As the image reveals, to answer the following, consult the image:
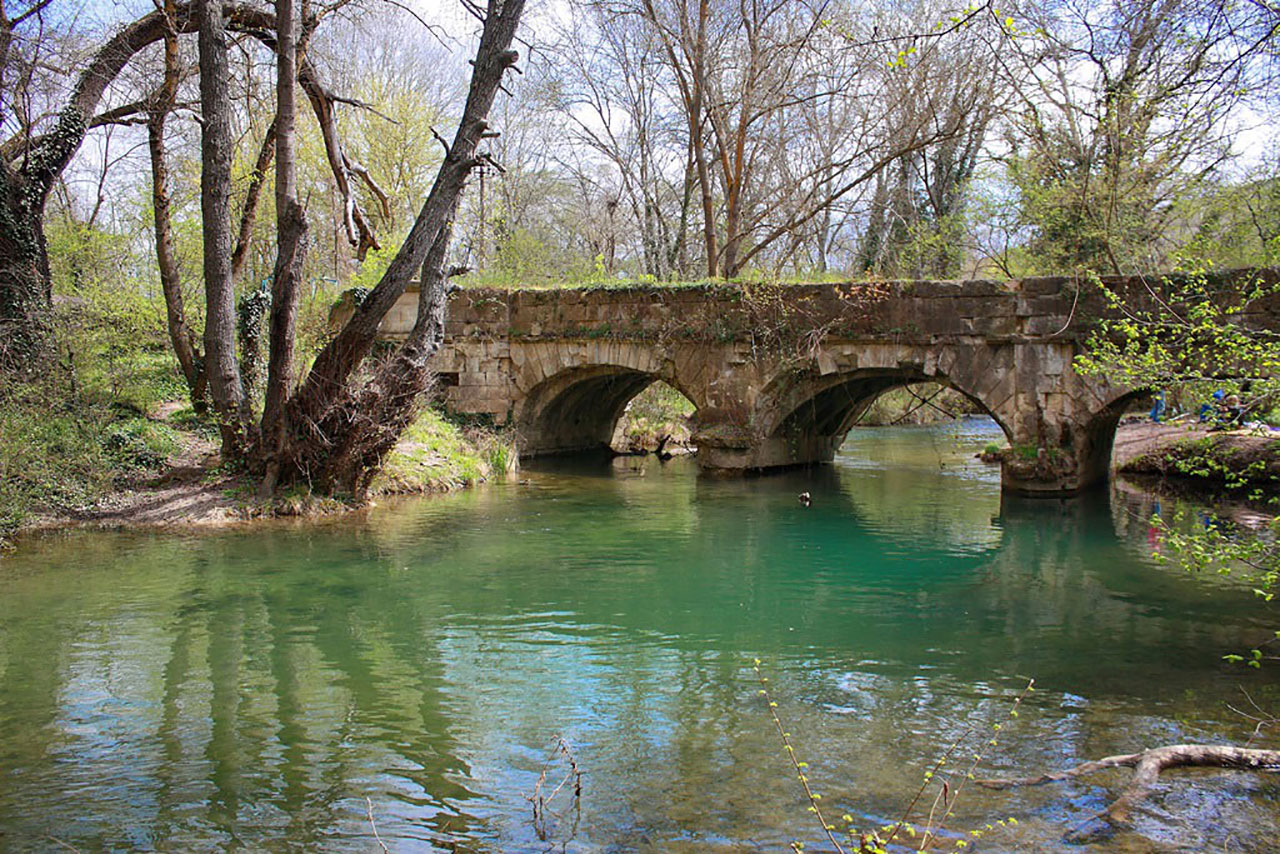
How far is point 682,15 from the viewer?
1691 cm

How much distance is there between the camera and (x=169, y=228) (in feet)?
42.6

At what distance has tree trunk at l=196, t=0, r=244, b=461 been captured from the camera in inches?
408

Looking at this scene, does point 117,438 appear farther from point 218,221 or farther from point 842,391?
point 842,391

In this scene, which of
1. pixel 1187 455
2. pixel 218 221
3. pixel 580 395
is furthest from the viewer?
pixel 580 395

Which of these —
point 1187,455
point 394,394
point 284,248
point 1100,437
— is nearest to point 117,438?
point 284,248

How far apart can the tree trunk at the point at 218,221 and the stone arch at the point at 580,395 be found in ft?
18.7

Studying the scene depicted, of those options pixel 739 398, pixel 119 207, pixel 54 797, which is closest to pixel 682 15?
pixel 739 398

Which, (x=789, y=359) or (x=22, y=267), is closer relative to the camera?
(x=22, y=267)

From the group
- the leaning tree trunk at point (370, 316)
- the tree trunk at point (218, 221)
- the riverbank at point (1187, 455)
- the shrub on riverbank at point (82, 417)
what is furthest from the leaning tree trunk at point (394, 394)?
the riverbank at point (1187, 455)

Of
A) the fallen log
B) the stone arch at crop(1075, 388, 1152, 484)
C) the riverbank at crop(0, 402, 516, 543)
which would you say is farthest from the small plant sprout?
the stone arch at crop(1075, 388, 1152, 484)

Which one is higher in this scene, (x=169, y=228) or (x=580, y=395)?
(x=169, y=228)

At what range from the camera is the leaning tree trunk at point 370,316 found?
389 inches

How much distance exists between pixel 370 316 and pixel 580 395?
298 inches

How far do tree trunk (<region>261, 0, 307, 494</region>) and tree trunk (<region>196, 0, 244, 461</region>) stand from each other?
1.70ft
